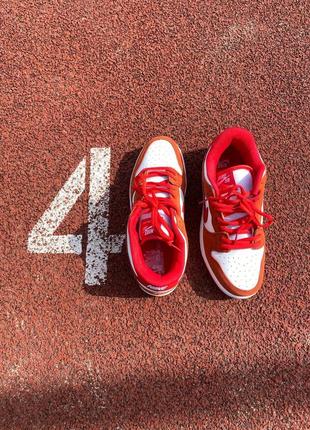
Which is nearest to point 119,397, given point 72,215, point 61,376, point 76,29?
point 61,376

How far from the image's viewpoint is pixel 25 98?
1913 millimetres

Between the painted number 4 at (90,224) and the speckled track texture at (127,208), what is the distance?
0.03 meters

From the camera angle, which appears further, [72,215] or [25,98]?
[25,98]

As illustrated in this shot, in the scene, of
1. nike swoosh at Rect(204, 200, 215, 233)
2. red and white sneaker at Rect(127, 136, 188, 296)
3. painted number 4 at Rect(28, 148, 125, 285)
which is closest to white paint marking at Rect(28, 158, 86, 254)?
painted number 4 at Rect(28, 148, 125, 285)

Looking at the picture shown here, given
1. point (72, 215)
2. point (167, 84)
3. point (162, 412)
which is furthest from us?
point (167, 84)

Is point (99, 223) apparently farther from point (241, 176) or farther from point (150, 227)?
point (241, 176)

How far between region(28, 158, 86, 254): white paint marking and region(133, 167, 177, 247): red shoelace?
0.93ft

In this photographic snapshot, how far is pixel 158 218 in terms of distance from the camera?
1595 mm

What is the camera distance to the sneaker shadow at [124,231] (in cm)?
169

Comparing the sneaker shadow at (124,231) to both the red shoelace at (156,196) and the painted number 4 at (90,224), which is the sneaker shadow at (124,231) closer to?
the painted number 4 at (90,224)

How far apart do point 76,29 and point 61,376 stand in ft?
5.00

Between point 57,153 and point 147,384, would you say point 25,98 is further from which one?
point 147,384

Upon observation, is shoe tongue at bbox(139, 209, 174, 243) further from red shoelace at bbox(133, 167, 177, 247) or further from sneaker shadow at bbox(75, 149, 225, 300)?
sneaker shadow at bbox(75, 149, 225, 300)

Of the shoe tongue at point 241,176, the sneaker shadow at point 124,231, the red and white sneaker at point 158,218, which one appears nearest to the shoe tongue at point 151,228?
the red and white sneaker at point 158,218
